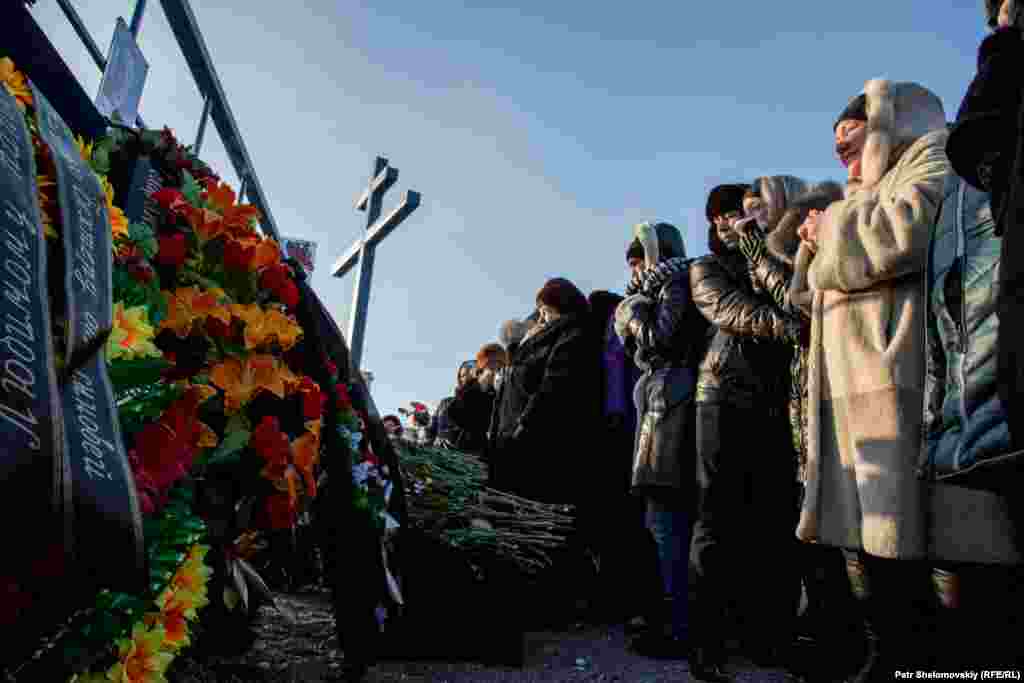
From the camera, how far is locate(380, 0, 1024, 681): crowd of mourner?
1300mm

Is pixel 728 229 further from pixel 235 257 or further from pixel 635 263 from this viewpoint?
pixel 235 257

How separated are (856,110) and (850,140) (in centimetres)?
11

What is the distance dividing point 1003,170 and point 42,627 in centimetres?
158

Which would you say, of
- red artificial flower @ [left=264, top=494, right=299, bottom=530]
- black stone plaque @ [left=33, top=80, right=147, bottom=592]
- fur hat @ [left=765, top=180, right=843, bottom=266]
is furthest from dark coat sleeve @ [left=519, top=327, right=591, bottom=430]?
black stone plaque @ [left=33, top=80, right=147, bottom=592]

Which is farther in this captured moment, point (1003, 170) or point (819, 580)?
point (819, 580)

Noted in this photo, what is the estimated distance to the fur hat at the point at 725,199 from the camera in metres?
3.21

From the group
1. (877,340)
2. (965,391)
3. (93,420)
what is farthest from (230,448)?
(877,340)

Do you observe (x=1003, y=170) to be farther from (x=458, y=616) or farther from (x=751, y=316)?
(x=458, y=616)

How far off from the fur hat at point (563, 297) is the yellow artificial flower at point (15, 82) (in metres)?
3.28

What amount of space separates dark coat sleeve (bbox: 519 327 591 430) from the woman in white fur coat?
186 cm

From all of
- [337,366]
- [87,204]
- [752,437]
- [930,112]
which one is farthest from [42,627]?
[930,112]

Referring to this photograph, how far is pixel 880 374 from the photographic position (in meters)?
1.95

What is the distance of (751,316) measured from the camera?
277 centimetres

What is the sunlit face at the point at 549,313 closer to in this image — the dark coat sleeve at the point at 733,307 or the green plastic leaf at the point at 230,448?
the dark coat sleeve at the point at 733,307
